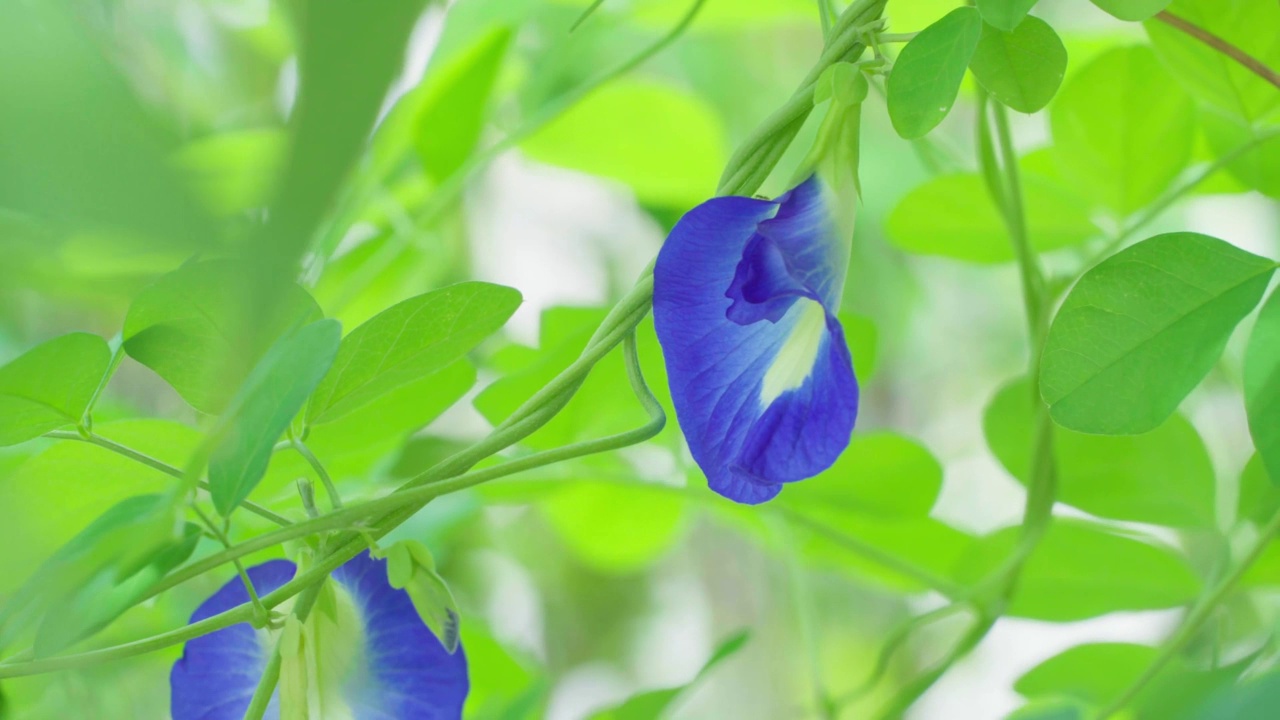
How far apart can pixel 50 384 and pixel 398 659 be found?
5.3 inches

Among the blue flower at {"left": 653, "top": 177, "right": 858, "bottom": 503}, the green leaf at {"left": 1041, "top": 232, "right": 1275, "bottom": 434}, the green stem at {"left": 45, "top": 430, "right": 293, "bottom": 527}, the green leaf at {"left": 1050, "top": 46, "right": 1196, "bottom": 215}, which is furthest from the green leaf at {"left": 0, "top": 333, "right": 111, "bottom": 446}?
the green leaf at {"left": 1050, "top": 46, "right": 1196, "bottom": 215}

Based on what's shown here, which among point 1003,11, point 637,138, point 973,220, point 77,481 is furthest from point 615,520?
point 1003,11

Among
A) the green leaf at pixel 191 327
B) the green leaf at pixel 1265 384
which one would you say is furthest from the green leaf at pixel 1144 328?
the green leaf at pixel 191 327

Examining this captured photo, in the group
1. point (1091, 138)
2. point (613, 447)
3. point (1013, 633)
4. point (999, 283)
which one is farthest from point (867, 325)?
point (999, 283)

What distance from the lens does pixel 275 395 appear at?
0.27 meters

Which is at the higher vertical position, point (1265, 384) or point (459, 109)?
point (459, 109)

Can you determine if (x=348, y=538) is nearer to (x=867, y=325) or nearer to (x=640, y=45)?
(x=867, y=325)

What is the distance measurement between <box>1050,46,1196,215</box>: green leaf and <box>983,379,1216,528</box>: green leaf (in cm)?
10

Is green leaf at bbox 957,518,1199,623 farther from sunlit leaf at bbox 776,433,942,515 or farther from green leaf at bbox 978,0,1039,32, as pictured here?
green leaf at bbox 978,0,1039,32

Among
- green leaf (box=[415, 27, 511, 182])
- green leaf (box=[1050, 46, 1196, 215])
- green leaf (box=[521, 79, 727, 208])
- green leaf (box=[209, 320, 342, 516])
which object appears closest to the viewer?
green leaf (box=[209, 320, 342, 516])

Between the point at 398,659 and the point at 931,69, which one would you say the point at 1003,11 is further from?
the point at 398,659

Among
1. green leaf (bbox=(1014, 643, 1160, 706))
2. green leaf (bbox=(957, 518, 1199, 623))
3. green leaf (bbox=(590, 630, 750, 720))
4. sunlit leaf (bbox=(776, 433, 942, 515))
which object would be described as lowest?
green leaf (bbox=(1014, 643, 1160, 706))

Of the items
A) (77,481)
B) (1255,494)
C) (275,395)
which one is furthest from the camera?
(1255,494)

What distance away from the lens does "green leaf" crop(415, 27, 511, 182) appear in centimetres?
66
